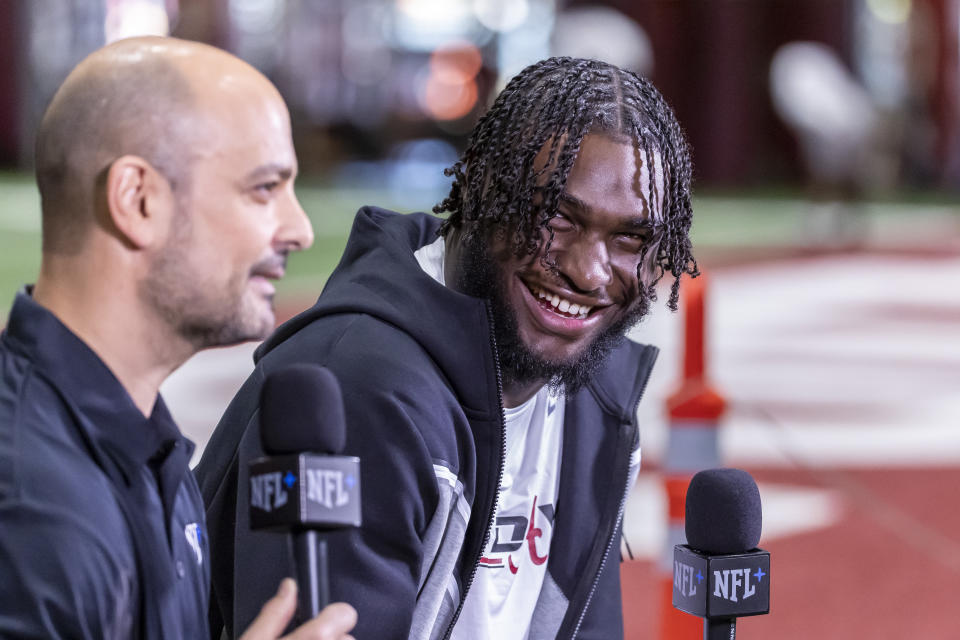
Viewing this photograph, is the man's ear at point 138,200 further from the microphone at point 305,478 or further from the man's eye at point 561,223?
the man's eye at point 561,223

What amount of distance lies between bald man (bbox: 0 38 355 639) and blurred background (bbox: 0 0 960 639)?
160 centimetres

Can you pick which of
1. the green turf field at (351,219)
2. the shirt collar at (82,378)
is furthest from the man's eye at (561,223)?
the green turf field at (351,219)

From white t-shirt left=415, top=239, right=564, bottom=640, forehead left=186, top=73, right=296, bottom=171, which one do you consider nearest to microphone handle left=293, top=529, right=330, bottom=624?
forehead left=186, top=73, right=296, bottom=171

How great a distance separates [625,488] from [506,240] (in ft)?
2.24

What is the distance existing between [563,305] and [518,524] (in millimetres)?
481

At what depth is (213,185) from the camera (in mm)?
2033

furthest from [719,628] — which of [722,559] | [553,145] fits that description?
[553,145]

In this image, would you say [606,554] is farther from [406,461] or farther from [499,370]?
[406,461]

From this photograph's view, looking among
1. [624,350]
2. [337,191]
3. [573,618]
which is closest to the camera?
[573,618]

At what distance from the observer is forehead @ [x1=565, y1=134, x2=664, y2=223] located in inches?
113

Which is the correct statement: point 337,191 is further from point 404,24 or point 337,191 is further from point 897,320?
point 897,320

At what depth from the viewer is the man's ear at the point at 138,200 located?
77.2 inches

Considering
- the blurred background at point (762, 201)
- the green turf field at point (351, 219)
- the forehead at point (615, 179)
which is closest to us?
the forehead at point (615, 179)

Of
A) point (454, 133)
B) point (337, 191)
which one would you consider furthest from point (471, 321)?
point (454, 133)
